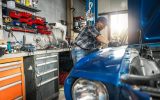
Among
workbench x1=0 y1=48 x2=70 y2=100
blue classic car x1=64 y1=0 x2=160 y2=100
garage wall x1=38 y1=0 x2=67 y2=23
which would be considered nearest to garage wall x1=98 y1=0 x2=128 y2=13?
garage wall x1=38 y1=0 x2=67 y2=23

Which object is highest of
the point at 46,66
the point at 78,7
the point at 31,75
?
the point at 78,7

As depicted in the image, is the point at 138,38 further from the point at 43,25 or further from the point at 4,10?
the point at 43,25

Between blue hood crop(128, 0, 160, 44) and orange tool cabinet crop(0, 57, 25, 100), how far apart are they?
1.58 meters

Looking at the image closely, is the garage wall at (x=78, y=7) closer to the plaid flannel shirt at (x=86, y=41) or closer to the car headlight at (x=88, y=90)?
the plaid flannel shirt at (x=86, y=41)

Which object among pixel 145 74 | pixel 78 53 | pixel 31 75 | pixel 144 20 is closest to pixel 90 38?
pixel 78 53

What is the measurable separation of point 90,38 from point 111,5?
14.7 feet

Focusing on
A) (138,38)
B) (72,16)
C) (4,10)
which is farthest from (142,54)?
(72,16)

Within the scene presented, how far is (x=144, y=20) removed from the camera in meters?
1.53

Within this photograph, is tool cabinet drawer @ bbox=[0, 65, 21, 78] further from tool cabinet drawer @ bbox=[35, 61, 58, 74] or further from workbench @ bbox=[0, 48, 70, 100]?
tool cabinet drawer @ bbox=[35, 61, 58, 74]

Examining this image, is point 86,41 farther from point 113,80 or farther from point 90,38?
point 113,80

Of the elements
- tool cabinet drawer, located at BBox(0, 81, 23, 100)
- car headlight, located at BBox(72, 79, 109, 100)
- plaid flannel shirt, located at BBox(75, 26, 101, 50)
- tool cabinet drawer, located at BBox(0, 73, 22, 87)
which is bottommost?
tool cabinet drawer, located at BBox(0, 81, 23, 100)

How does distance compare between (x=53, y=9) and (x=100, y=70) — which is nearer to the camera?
(x=100, y=70)

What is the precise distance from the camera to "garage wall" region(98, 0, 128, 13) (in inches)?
277

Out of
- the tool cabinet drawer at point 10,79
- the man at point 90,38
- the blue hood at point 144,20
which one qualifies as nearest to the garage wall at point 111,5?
the man at point 90,38
